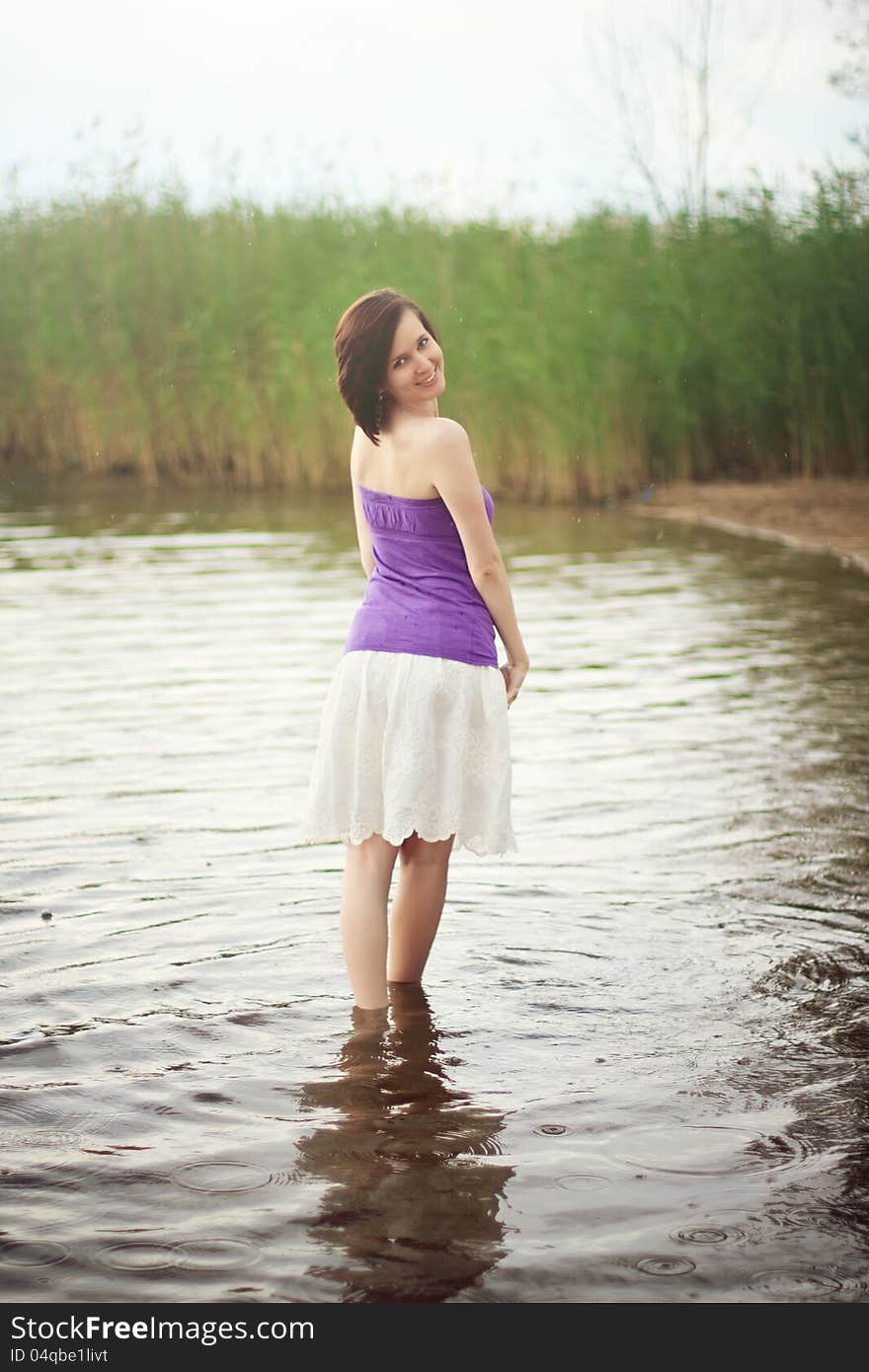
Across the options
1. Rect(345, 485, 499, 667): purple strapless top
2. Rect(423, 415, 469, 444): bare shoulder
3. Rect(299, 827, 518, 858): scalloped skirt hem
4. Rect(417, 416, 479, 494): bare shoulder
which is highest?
Rect(423, 415, 469, 444): bare shoulder

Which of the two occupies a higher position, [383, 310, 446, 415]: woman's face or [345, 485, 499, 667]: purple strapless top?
[383, 310, 446, 415]: woman's face

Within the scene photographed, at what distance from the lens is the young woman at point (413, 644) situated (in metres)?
3.60

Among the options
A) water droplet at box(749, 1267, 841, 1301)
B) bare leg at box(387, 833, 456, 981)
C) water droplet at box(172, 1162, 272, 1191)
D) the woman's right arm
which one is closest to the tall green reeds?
bare leg at box(387, 833, 456, 981)

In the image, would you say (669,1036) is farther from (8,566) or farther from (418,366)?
(8,566)

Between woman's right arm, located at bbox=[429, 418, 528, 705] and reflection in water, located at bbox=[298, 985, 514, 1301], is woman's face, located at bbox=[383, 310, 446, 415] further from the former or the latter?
reflection in water, located at bbox=[298, 985, 514, 1301]

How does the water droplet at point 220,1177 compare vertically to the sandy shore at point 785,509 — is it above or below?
below

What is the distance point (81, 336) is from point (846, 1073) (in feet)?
58.2

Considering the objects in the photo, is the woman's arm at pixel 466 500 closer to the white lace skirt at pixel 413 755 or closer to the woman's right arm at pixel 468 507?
the woman's right arm at pixel 468 507

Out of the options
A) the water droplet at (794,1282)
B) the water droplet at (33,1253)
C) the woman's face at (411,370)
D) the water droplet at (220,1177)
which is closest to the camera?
the water droplet at (794,1282)

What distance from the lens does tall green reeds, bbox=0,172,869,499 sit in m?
16.4

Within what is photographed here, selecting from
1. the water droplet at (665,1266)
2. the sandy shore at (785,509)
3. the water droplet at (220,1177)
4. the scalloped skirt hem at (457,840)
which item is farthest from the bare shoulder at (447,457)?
the sandy shore at (785,509)

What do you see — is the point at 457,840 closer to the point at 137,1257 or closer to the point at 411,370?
the point at 411,370

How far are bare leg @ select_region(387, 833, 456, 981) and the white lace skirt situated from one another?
0.34ft

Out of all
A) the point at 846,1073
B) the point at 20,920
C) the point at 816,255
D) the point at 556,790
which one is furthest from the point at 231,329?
the point at 846,1073
